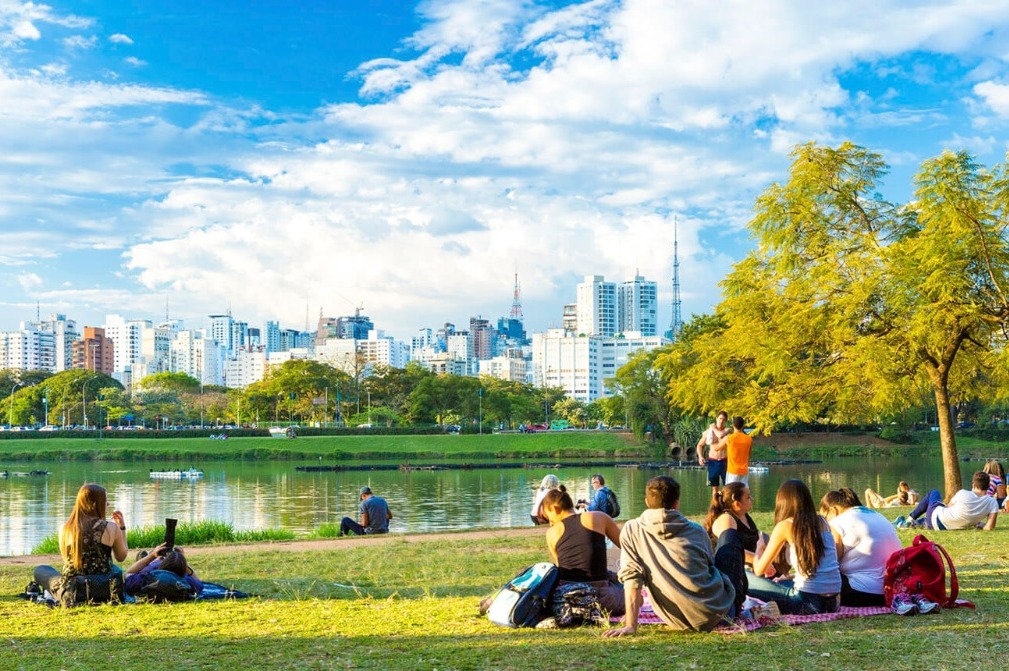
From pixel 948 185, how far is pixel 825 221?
3.23m

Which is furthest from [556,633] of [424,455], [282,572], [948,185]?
[424,455]

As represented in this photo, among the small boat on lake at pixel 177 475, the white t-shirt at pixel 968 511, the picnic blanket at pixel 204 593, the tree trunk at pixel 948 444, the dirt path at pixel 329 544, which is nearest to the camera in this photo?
the picnic blanket at pixel 204 593

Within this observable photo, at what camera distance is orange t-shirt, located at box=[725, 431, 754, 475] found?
15242 mm

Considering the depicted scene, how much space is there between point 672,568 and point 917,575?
7.78 feet

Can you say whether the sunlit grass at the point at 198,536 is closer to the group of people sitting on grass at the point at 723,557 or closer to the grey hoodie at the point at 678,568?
the group of people sitting on grass at the point at 723,557

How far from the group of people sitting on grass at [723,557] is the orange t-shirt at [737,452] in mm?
6225

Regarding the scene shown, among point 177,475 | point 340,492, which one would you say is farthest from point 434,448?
point 340,492

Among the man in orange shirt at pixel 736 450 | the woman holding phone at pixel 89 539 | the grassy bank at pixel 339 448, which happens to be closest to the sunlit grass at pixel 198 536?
the man in orange shirt at pixel 736 450

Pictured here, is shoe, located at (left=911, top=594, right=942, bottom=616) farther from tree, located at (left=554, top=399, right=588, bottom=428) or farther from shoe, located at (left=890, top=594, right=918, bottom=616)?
tree, located at (left=554, top=399, right=588, bottom=428)

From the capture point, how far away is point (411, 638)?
7738 mm

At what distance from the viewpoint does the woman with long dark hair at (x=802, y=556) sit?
26.1ft

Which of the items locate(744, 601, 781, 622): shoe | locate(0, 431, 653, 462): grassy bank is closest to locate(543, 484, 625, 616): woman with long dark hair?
locate(744, 601, 781, 622): shoe

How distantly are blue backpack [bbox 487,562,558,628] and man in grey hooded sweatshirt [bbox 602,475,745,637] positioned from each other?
2.25ft

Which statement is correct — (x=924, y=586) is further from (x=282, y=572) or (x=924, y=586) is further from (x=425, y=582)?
(x=282, y=572)
